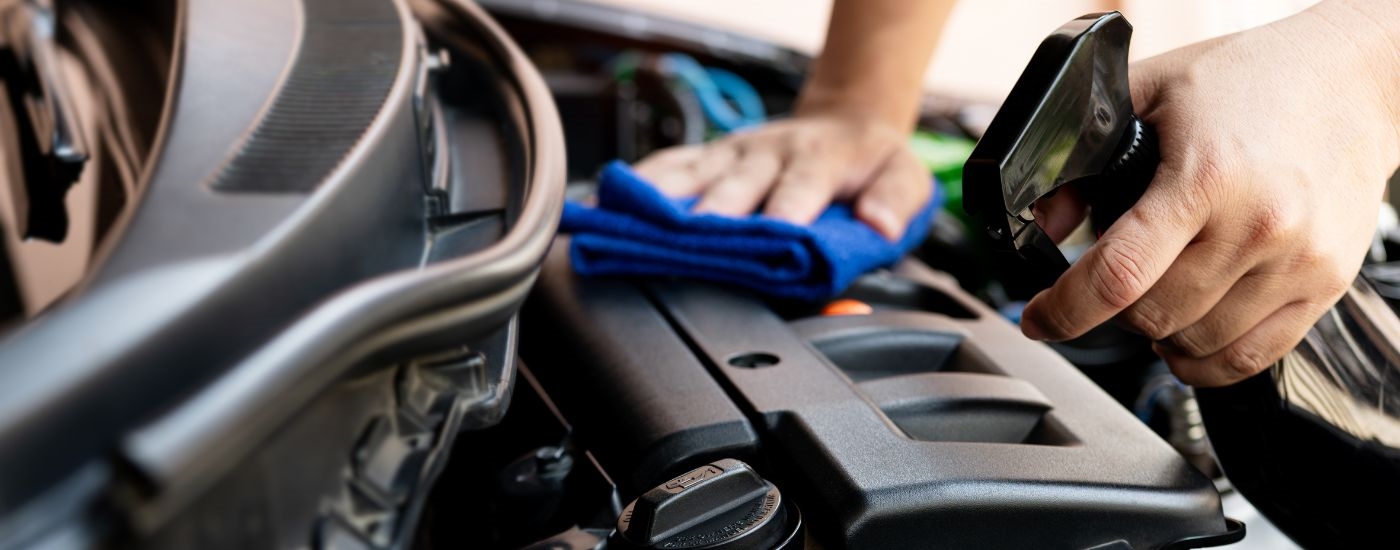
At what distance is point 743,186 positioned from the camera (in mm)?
806

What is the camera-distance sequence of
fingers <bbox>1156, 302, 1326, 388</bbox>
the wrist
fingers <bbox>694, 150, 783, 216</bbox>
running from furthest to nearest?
1. the wrist
2. fingers <bbox>694, 150, 783, 216</bbox>
3. fingers <bbox>1156, 302, 1326, 388</bbox>

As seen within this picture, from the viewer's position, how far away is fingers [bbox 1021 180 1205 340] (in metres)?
0.46

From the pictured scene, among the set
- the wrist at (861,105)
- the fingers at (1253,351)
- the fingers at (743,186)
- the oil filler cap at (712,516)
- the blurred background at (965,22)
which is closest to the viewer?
the oil filler cap at (712,516)

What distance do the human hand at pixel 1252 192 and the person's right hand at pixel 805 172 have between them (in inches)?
11.4

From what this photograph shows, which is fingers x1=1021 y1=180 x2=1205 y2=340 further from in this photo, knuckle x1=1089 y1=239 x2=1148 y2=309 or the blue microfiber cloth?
the blue microfiber cloth

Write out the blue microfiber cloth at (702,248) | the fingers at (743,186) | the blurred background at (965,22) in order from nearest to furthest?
1. the blue microfiber cloth at (702,248)
2. the fingers at (743,186)
3. the blurred background at (965,22)

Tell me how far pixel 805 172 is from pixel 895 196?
73 mm

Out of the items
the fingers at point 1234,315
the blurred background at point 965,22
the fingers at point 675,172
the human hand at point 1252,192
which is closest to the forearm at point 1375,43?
the human hand at point 1252,192

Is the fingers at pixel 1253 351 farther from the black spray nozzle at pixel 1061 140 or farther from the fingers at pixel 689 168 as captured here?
the fingers at pixel 689 168

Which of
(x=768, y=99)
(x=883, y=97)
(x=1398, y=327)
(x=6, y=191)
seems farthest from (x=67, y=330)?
(x=768, y=99)

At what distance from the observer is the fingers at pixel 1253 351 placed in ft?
1.72

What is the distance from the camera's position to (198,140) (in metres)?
0.39

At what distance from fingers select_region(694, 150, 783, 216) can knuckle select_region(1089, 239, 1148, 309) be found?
33cm

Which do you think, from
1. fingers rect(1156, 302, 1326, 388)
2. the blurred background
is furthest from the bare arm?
the blurred background
